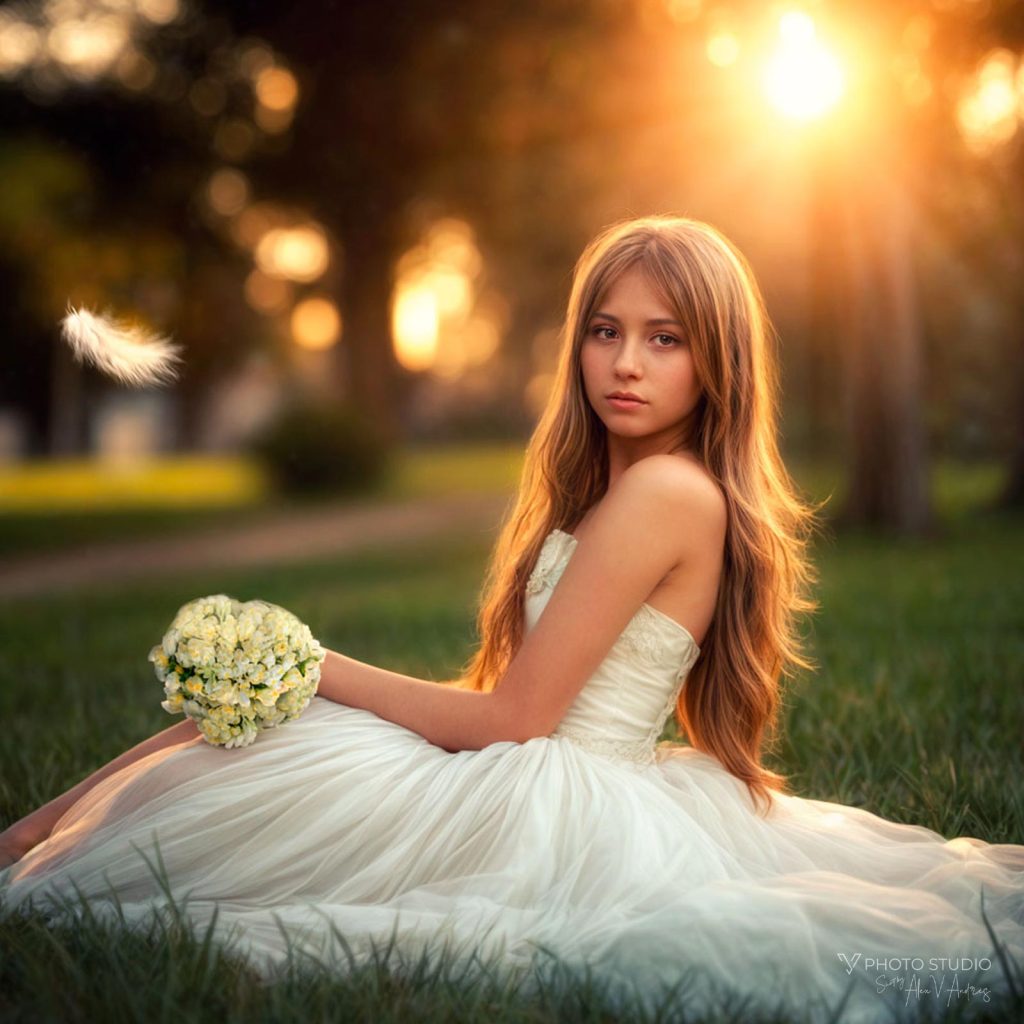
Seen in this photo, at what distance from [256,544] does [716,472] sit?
1115 cm

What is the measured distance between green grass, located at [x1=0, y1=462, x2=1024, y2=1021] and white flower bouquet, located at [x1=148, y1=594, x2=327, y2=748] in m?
0.46

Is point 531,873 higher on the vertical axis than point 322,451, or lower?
higher

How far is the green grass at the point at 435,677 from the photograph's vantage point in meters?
2.13

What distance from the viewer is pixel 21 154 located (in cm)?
1213

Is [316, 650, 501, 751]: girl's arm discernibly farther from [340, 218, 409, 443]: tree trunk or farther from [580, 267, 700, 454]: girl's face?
[340, 218, 409, 443]: tree trunk

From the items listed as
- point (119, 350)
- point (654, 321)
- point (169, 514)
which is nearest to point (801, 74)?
point (654, 321)

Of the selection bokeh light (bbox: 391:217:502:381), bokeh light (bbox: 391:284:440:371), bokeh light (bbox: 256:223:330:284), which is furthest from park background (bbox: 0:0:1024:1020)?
bokeh light (bbox: 391:284:440:371)

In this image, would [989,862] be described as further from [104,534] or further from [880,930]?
[104,534]

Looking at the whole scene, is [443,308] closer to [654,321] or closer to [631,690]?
[654,321]

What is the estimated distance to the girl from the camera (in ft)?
7.48

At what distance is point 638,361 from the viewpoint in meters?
2.80

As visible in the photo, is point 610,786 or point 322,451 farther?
point 322,451

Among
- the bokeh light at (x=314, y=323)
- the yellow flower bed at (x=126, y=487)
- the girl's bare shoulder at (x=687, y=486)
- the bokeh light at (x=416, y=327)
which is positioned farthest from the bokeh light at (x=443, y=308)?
the girl's bare shoulder at (x=687, y=486)

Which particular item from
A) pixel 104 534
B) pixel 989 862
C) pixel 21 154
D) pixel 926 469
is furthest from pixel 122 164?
pixel 989 862
